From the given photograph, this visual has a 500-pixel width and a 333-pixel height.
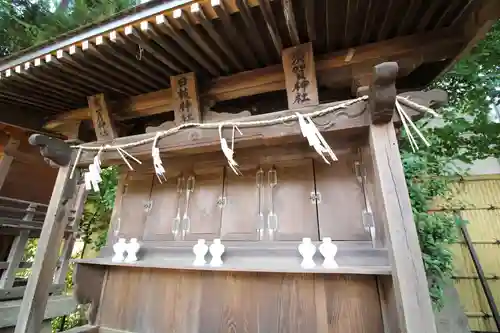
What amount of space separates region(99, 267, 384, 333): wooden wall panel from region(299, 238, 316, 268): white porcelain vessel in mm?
272

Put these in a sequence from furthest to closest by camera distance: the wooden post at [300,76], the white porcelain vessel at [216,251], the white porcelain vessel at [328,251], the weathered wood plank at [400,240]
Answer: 1. the white porcelain vessel at [216,251]
2. the wooden post at [300,76]
3. the white porcelain vessel at [328,251]
4. the weathered wood plank at [400,240]

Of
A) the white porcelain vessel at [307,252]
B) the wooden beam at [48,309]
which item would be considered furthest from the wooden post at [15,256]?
the white porcelain vessel at [307,252]

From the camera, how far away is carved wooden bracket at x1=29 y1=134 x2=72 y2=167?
257cm

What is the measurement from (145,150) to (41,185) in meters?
5.07

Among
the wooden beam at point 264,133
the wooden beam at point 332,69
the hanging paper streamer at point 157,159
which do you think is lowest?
the hanging paper streamer at point 157,159

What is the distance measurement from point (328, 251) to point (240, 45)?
1.91 meters

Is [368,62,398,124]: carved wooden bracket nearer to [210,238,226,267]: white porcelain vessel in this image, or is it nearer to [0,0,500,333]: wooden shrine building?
[0,0,500,333]: wooden shrine building

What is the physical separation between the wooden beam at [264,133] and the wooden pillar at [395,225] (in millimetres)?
152

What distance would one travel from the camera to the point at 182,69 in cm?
256

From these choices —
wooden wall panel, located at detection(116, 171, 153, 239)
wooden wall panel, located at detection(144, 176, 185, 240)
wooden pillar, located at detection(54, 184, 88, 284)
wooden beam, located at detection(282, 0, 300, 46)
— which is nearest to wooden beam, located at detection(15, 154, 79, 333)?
wooden wall panel, located at detection(116, 171, 153, 239)

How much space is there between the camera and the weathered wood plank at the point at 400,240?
A: 4.57 feet

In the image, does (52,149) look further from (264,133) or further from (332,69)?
(332,69)

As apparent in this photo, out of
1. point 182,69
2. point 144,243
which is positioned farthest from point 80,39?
point 144,243

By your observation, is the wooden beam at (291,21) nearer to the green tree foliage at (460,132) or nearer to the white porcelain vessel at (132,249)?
the green tree foliage at (460,132)
